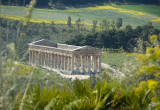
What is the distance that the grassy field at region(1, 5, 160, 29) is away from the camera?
139 m

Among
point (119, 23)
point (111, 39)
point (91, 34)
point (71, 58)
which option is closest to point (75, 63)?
point (71, 58)

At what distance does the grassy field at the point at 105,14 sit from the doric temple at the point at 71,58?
40.5 m

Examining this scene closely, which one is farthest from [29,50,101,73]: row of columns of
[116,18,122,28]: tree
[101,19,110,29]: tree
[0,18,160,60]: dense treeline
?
[116,18,122,28]: tree

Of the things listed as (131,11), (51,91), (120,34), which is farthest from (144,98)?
(131,11)

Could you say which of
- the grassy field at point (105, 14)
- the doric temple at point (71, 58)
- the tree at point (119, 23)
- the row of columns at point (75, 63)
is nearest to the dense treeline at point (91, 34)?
the tree at point (119, 23)

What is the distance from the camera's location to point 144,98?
15.8 m

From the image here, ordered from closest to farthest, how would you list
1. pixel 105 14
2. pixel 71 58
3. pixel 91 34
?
pixel 71 58 < pixel 91 34 < pixel 105 14

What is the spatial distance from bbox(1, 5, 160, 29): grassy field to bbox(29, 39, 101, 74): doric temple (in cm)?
4047

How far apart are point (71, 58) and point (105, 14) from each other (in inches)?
2683

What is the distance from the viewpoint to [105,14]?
153125 millimetres

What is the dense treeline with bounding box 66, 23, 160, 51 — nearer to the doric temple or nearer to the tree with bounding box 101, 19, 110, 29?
the doric temple

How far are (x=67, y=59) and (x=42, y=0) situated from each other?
65691 mm

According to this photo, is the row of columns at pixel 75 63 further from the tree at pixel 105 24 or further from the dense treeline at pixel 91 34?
the tree at pixel 105 24

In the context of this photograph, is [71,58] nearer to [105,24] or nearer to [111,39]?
[111,39]
